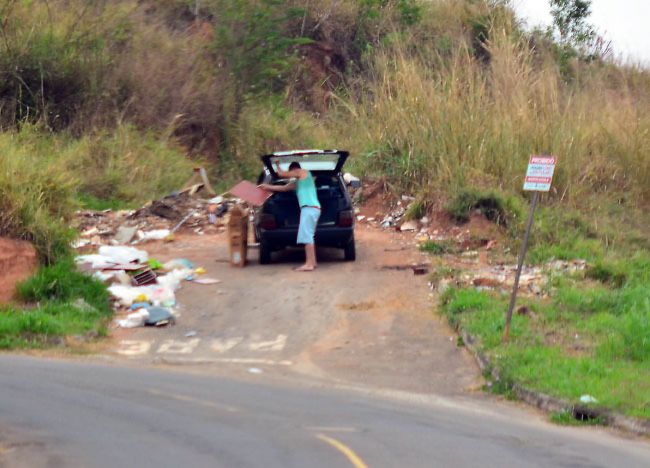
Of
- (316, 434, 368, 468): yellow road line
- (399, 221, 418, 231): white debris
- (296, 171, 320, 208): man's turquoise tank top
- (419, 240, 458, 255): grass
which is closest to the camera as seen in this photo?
(316, 434, 368, 468): yellow road line

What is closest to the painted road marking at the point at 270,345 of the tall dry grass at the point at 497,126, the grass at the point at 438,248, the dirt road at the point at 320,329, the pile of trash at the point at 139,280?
the dirt road at the point at 320,329

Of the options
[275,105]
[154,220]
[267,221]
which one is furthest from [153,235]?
[275,105]

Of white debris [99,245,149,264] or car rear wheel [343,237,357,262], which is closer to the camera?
white debris [99,245,149,264]

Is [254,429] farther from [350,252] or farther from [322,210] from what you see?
[350,252]

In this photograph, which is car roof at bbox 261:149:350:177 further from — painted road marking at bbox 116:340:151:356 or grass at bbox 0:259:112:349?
painted road marking at bbox 116:340:151:356

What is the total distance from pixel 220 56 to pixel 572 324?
702 inches

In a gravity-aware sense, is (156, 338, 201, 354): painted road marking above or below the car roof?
below

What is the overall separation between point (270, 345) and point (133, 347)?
1698 millimetres

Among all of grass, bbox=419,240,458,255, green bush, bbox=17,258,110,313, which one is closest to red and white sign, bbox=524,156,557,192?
grass, bbox=419,240,458,255

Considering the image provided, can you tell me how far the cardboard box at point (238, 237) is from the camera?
51.8 feet

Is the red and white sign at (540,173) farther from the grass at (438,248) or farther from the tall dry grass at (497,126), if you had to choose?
the tall dry grass at (497,126)

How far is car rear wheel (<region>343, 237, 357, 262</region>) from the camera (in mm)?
16281

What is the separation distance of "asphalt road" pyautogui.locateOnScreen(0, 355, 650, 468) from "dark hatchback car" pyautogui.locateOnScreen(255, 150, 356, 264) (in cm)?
573

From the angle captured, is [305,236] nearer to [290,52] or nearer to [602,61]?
[602,61]
